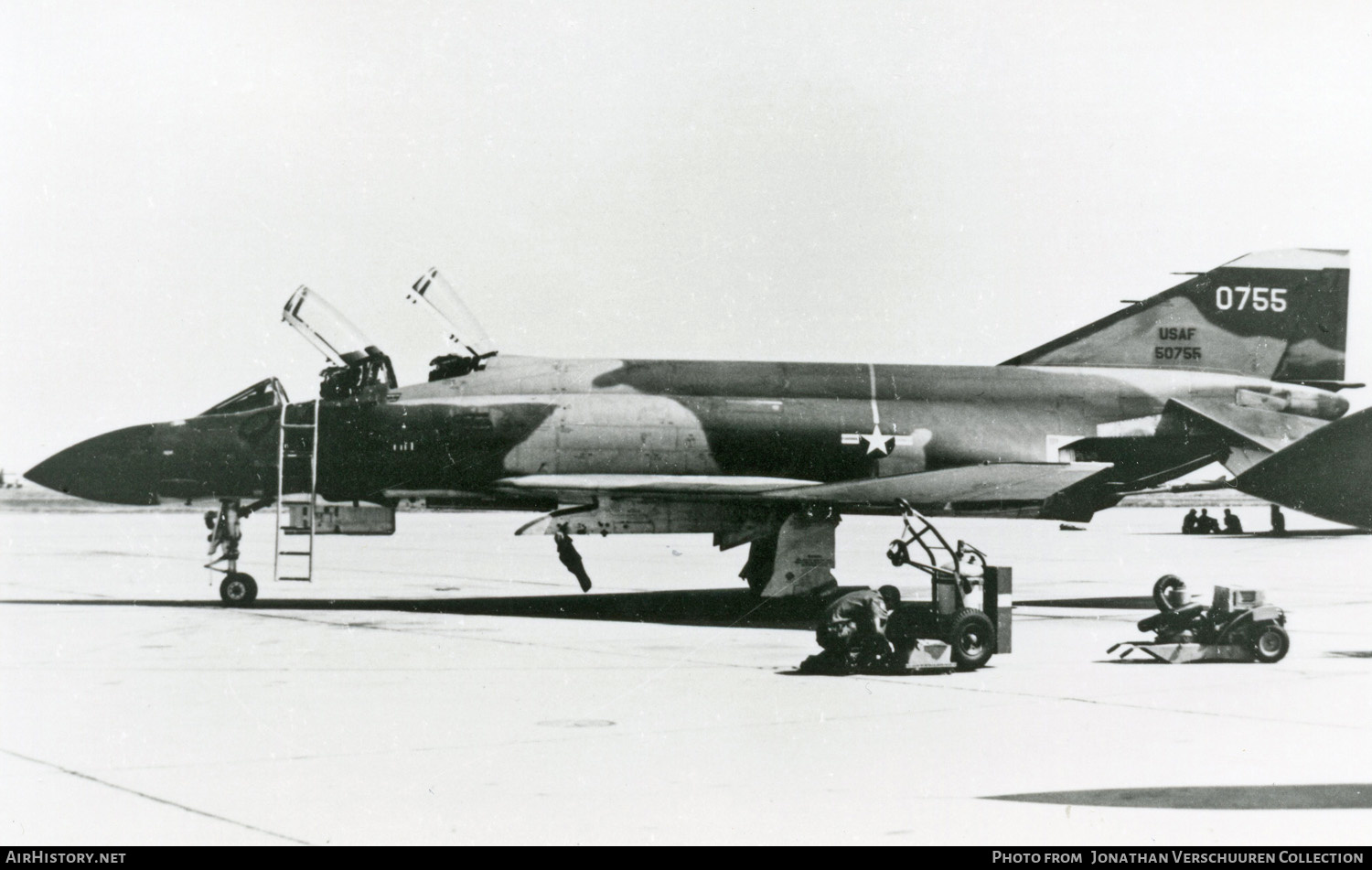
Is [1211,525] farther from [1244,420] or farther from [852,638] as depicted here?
[852,638]

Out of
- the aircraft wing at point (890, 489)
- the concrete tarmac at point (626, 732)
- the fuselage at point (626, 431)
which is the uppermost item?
the fuselage at point (626, 431)

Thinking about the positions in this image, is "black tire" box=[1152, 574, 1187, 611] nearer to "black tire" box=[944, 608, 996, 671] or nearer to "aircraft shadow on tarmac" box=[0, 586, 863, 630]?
"black tire" box=[944, 608, 996, 671]

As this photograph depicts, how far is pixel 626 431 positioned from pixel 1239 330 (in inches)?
346

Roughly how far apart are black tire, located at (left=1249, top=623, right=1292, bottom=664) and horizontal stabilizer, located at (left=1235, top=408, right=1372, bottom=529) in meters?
4.17

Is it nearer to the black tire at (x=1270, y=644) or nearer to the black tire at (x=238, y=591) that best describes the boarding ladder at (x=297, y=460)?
the black tire at (x=238, y=591)

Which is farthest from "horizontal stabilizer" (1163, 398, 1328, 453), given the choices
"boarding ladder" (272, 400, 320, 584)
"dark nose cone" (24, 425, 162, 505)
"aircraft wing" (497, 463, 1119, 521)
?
"dark nose cone" (24, 425, 162, 505)

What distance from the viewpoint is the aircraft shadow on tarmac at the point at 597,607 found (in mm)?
15078

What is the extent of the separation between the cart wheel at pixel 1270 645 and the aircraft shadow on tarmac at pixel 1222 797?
4.73m

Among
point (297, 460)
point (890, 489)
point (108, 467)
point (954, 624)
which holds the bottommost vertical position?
point (954, 624)

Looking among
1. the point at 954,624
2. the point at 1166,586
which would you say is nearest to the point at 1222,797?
the point at 954,624

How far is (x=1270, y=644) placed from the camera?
36.5 feet

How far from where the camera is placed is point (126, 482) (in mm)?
15523

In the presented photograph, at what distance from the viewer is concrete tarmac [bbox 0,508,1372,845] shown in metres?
5.77

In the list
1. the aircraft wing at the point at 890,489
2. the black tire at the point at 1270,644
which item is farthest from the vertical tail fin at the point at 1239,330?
the black tire at the point at 1270,644
